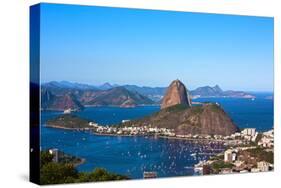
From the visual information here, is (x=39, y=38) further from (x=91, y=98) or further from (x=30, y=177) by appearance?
(x=30, y=177)

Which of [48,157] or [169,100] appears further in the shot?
[169,100]

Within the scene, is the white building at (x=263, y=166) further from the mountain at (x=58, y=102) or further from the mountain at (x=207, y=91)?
the mountain at (x=58, y=102)

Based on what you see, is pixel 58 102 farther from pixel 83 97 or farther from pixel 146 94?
pixel 146 94

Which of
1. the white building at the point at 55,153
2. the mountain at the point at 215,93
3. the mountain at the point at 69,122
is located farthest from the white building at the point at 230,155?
the white building at the point at 55,153

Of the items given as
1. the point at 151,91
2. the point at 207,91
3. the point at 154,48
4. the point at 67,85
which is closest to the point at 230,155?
the point at 207,91

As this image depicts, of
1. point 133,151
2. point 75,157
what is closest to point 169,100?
point 133,151

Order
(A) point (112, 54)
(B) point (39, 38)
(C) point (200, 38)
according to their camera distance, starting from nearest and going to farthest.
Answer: (B) point (39, 38) < (A) point (112, 54) < (C) point (200, 38)

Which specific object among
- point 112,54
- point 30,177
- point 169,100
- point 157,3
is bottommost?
point 30,177

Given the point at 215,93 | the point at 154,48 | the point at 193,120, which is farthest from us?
the point at 215,93
